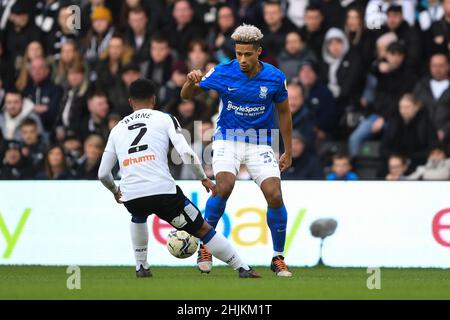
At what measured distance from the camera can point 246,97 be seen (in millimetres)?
12445

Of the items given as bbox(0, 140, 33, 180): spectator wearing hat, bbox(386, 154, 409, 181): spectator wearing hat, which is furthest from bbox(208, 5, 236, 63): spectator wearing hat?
bbox(0, 140, 33, 180): spectator wearing hat

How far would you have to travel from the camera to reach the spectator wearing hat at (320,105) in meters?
17.6

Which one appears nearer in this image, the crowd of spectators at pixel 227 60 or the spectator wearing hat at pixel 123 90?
the crowd of spectators at pixel 227 60

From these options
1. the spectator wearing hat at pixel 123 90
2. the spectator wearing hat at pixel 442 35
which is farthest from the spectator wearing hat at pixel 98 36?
the spectator wearing hat at pixel 442 35

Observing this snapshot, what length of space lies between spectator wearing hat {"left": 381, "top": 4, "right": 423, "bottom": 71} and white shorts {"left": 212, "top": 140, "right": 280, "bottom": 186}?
553 centimetres

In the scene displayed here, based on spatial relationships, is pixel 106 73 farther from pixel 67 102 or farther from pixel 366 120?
pixel 366 120

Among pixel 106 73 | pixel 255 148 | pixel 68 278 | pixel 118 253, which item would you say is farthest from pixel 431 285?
pixel 106 73

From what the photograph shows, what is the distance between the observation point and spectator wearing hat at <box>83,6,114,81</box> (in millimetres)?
19328

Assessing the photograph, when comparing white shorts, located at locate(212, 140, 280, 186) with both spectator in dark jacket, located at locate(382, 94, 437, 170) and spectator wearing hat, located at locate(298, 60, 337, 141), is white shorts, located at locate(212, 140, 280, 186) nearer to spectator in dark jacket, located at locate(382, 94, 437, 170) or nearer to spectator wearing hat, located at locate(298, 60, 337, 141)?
spectator in dark jacket, located at locate(382, 94, 437, 170)

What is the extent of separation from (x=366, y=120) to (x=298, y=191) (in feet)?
9.11

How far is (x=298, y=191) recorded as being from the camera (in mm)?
14938

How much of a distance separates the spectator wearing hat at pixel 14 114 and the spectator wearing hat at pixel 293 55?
13.0 feet

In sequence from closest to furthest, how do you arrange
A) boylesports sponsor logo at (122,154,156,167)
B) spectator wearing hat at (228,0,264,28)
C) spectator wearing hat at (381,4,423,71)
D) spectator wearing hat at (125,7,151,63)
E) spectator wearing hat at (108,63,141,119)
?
boylesports sponsor logo at (122,154,156,167) < spectator wearing hat at (381,4,423,71) < spectator wearing hat at (108,63,141,119) < spectator wearing hat at (228,0,264,28) < spectator wearing hat at (125,7,151,63)

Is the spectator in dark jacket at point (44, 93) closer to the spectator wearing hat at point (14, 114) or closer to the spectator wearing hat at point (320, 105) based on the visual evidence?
the spectator wearing hat at point (14, 114)
